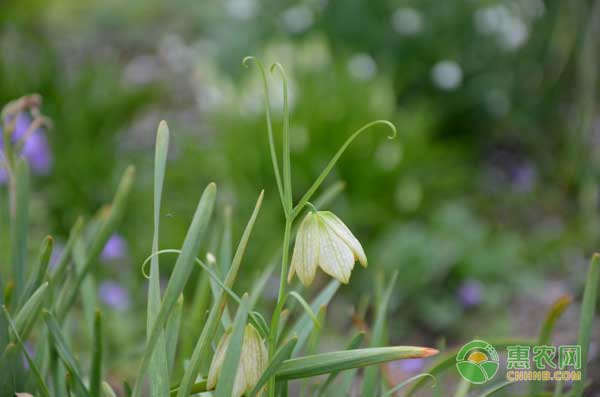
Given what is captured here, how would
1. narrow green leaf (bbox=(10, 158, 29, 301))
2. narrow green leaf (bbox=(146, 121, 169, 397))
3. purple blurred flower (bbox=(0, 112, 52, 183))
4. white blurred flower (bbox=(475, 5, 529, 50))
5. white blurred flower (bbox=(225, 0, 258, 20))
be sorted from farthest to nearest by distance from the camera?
white blurred flower (bbox=(225, 0, 258, 20))
white blurred flower (bbox=(475, 5, 529, 50))
purple blurred flower (bbox=(0, 112, 52, 183))
narrow green leaf (bbox=(10, 158, 29, 301))
narrow green leaf (bbox=(146, 121, 169, 397))

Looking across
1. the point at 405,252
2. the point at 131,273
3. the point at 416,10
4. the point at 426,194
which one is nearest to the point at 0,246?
the point at 131,273

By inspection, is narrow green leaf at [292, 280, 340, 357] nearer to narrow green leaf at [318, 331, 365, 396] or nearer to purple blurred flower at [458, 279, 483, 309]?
narrow green leaf at [318, 331, 365, 396]

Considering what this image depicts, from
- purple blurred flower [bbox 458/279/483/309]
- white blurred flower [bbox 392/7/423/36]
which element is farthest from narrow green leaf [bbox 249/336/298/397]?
white blurred flower [bbox 392/7/423/36]

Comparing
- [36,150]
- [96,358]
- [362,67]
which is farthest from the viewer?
[362,67]

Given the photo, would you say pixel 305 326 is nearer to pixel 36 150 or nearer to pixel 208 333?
pixel 208 333

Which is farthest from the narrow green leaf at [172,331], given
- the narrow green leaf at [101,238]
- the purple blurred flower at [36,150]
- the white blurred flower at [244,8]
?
the white blurred flower at [244,8]

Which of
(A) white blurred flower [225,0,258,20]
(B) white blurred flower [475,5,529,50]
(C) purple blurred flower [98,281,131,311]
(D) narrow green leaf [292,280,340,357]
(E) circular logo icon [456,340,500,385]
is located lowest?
(C) purple blurred flower [98,281,131,311]

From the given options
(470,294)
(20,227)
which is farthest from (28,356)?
(470,294)
